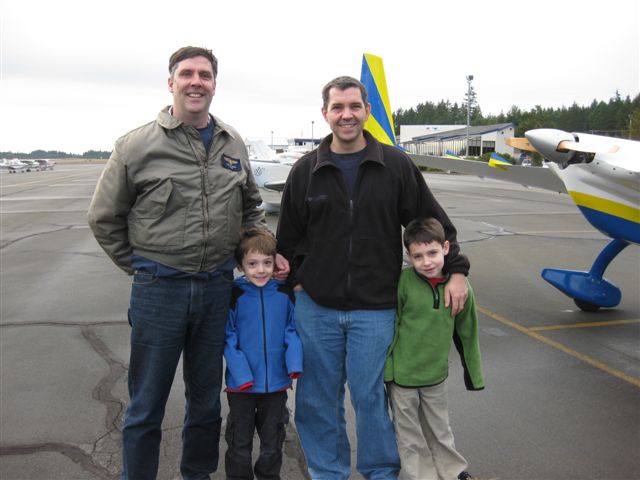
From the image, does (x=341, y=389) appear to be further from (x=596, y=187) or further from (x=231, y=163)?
(x=596, y=187)

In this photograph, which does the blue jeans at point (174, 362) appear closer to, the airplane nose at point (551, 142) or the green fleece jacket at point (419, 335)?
the green fleece jacket at point (419, 335)

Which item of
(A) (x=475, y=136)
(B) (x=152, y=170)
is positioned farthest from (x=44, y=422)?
(A) (x=475, y=136)

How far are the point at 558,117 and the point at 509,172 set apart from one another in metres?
101

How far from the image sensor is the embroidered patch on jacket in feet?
7.39

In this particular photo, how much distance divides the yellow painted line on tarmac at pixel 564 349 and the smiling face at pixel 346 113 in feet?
9.46

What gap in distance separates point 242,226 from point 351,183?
61 cm

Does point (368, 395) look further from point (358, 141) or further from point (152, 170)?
point (152, 170)

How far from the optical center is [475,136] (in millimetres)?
65125

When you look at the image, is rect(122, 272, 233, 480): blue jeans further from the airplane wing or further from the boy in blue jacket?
the airplane wing

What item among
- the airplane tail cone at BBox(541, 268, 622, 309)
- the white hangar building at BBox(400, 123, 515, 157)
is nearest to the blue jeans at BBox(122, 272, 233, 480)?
the airplane tail cone at BBox(541, 268, 622, 309)

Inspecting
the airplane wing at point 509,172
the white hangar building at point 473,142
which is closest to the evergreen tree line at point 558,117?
the white hangar building at point 473,142

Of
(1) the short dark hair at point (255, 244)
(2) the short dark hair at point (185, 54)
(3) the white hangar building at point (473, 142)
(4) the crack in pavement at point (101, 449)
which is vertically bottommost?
(3) the white hangar building at point (473, 142)

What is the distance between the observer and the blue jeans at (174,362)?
2141 mm

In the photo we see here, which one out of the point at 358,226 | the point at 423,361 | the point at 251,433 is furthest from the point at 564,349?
the point at 251,433
